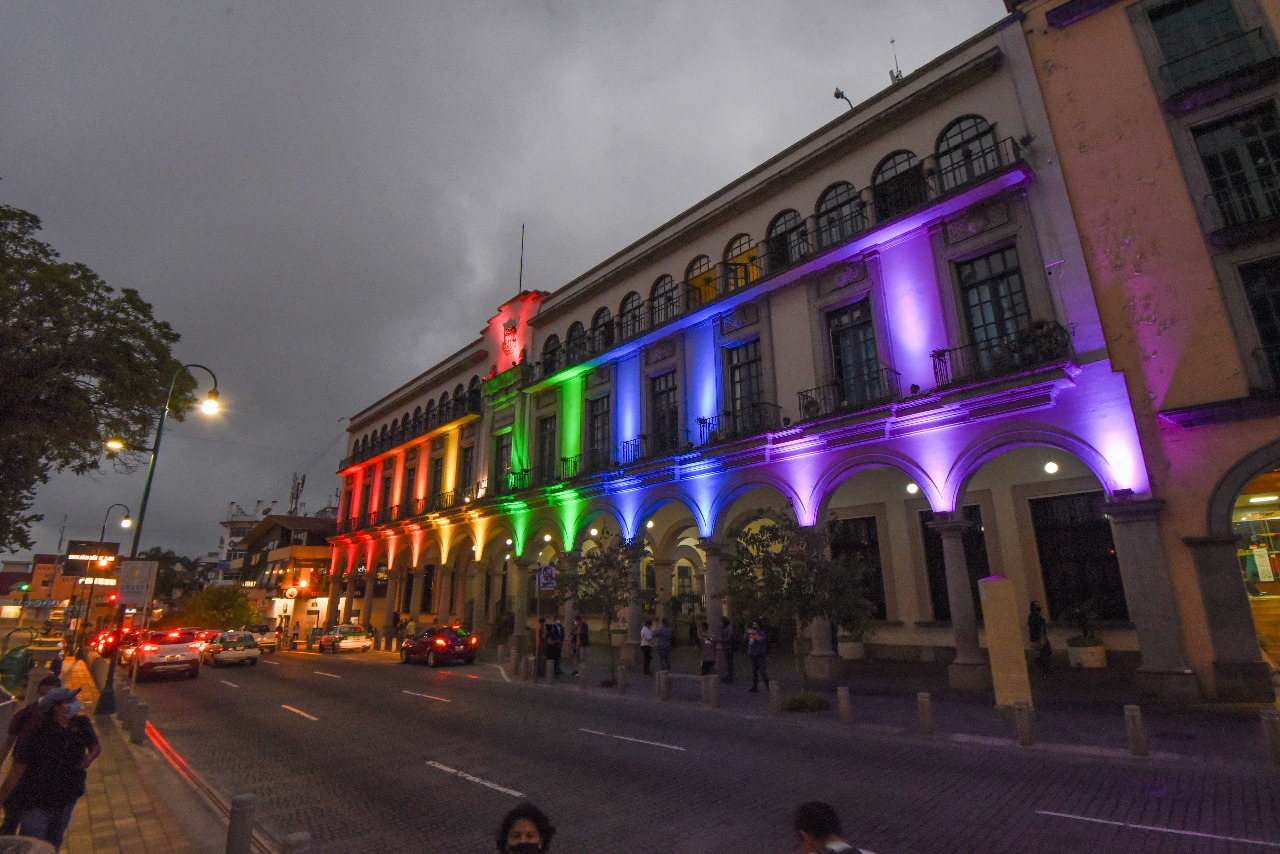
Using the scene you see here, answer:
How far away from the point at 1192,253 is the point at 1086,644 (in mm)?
9639

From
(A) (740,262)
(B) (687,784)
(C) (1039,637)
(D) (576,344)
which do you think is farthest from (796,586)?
(D) (576,344)

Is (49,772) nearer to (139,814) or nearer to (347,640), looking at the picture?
(139,814)

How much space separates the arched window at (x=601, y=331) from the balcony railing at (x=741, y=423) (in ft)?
21.8

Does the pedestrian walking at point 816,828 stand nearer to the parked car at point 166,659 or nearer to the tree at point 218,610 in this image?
the parked car at point 166,659

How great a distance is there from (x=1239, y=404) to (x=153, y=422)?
23320 mm

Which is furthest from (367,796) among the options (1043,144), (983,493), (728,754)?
(1043,144)

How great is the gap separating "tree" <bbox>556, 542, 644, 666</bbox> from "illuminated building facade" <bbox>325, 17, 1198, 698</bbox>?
7.42ft

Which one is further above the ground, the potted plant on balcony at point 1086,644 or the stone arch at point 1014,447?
the stone arch at point 1014,447

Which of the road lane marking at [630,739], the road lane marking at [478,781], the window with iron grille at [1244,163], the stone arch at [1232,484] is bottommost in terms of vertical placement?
the road lane marking at [478,781]

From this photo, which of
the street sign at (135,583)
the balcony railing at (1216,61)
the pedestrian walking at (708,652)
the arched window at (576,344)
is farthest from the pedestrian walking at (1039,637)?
the street sign at (135,583)

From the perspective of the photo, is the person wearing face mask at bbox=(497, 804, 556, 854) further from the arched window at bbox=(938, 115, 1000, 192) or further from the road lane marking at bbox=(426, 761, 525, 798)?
the arched window at bbox=(938, 115, 1000, 192)

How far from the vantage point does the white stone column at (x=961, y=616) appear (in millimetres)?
14133

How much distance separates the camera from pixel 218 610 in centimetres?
3934

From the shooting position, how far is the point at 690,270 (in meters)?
23.9
